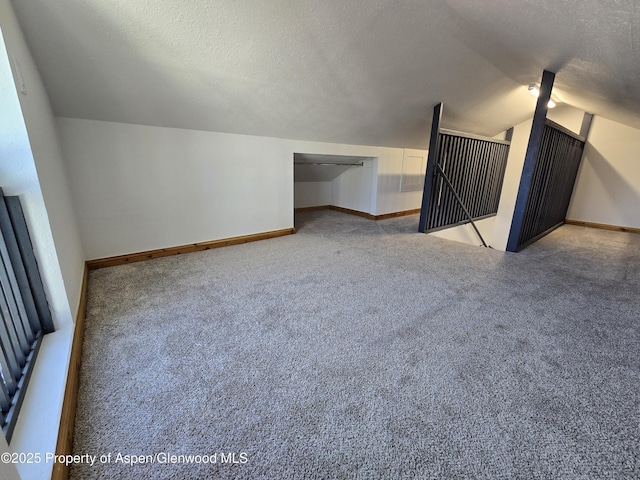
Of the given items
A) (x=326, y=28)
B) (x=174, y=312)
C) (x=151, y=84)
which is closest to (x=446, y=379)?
(x=174, y=312)

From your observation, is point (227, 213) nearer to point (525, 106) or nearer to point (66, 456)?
point (66, 456)

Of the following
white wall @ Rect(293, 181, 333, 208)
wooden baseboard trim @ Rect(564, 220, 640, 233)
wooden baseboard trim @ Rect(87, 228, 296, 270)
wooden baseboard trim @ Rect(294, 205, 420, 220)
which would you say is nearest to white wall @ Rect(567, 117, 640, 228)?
wooden baseboard trim @ Rect(564, 220, 640, 233)

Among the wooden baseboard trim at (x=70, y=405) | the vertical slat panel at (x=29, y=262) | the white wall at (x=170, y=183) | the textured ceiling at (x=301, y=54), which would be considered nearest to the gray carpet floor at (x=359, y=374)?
the wooden baseboard trim at (x=70, y=405)

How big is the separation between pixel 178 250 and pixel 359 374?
7.84 feet

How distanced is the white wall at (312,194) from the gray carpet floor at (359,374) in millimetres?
3084

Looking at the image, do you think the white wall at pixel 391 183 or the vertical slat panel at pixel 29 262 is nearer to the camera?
the vertical slat panel at pixel 29 262

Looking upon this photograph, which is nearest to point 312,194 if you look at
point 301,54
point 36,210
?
point 301,54

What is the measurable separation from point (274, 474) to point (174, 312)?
125cm

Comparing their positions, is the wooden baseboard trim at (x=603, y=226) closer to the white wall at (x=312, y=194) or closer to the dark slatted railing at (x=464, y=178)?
the dark slatted railing at (x=464, y=178)

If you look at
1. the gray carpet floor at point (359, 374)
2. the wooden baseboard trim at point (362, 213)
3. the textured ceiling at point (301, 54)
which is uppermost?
the textured ceiling at point (301, 54)

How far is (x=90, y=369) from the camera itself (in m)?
1.25

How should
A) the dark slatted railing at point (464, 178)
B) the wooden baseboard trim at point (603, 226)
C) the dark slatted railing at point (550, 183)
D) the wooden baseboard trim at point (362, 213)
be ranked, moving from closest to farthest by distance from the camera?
the dark slatted railing at point (550, 183), the dark slatted railing at point (464, 178), the wooden baseboard trim at point (603, 226), the wooden baseboard trim at point (362, 213)

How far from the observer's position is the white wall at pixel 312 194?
5.26 metres

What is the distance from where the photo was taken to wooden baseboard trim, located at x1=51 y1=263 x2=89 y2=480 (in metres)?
0.79
